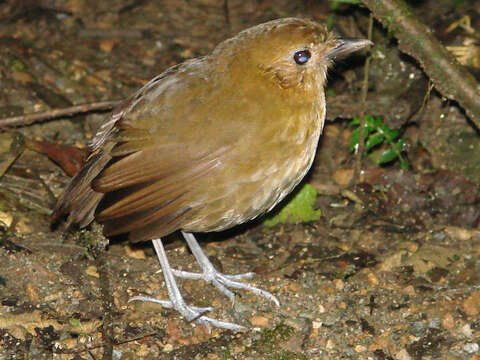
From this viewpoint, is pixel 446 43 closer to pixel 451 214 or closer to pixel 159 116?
pixel 451 214

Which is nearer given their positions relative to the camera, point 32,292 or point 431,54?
point 32,292

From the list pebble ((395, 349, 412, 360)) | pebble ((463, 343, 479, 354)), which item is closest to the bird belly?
pebble ((395, 349, 412, 360))

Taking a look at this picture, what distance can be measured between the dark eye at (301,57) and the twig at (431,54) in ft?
3.39

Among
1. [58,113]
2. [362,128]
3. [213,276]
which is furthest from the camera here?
[58,113]

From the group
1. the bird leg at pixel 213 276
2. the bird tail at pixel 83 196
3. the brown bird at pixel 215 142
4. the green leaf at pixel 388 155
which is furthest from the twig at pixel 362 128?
the bird tail at pixel 83 196

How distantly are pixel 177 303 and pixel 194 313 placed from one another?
12cm

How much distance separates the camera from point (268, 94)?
13.0 ft

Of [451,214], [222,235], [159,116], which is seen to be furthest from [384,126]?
[159,116]

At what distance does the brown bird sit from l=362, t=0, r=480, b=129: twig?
824 millimetres

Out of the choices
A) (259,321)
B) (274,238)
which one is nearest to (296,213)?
(274,238)

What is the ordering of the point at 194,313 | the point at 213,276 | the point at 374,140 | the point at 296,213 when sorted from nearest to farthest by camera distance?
the point at 194,313 → the point at 213,276 → the point at 296,213 → the point at 374,140

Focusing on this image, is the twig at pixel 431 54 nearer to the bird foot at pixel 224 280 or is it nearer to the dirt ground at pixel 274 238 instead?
the dirt ground at pixel 274 238

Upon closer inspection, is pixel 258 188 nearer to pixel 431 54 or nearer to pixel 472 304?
pixel 472 304

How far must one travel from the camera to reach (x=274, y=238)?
15.7ft
